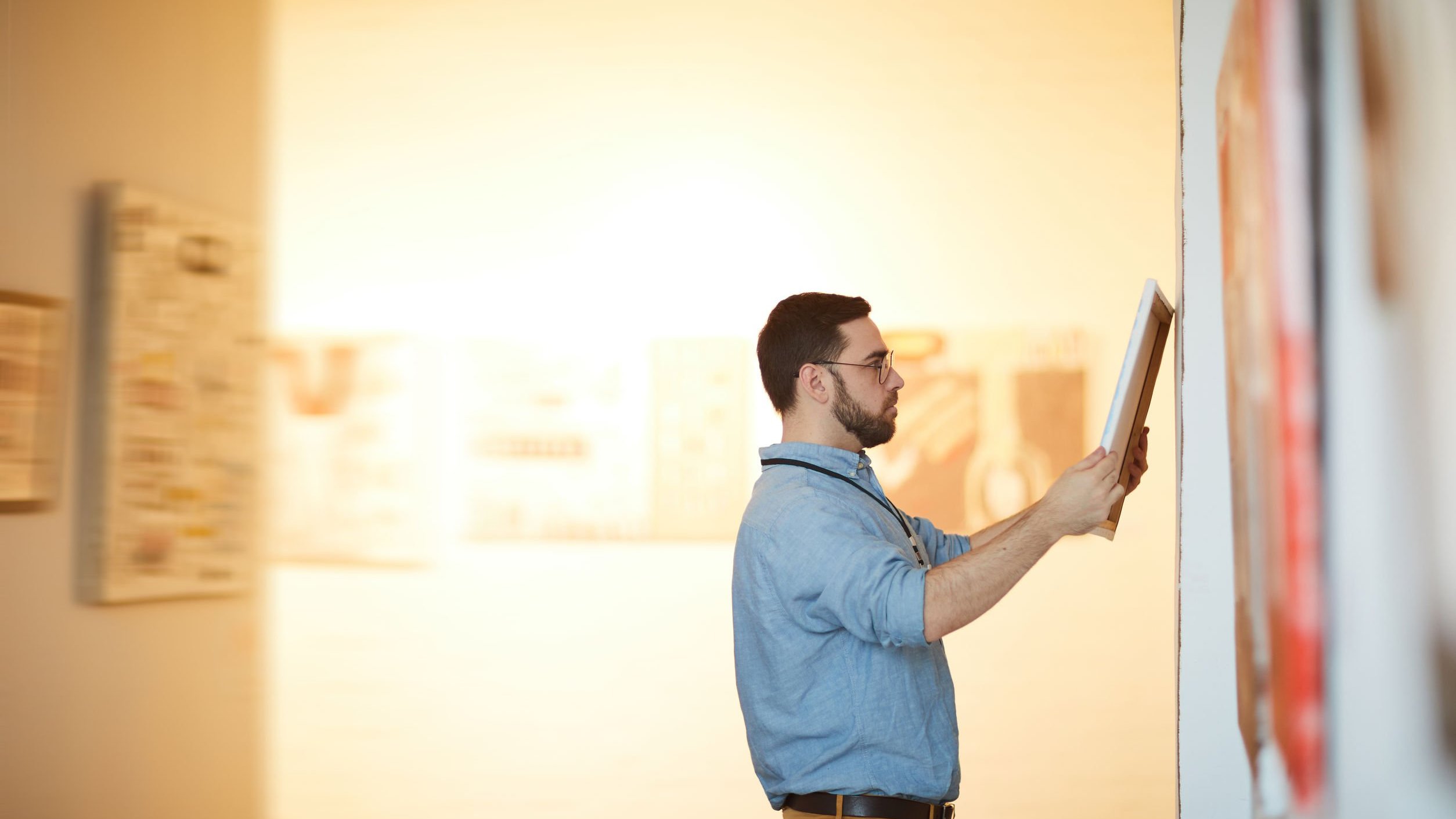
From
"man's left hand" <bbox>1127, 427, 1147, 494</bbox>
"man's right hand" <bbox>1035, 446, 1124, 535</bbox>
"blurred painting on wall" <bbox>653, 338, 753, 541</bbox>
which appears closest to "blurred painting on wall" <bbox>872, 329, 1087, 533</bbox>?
"blurred painting on wall" <bbox>653, 338, 753, 541</bbox>

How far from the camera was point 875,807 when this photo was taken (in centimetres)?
185

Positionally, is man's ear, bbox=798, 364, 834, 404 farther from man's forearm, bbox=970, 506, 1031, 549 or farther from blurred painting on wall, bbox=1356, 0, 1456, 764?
blurred painting on wall, bbox=1356, 0, 1456, 764

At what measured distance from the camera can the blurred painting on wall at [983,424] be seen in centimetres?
389

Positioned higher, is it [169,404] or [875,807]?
[169,404]

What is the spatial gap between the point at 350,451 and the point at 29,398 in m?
1.21

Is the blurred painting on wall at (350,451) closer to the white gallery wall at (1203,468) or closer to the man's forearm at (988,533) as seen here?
the man's forearm at (988,533)

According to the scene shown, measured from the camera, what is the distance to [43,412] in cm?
328

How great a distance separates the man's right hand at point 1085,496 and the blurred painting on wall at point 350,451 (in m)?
3.09

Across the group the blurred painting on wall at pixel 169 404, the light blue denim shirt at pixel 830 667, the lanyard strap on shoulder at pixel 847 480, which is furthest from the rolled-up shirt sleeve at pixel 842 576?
the blurred painting on wall at pixel 169 404

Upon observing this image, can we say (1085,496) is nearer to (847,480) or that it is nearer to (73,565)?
(847,480)

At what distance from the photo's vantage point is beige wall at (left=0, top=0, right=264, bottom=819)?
126 inches

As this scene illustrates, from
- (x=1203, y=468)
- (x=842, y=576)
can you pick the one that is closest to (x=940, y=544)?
(x=842, y=576)

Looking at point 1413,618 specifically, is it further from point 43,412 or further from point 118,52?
Result: point 118,52

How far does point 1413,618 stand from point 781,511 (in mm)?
1176
